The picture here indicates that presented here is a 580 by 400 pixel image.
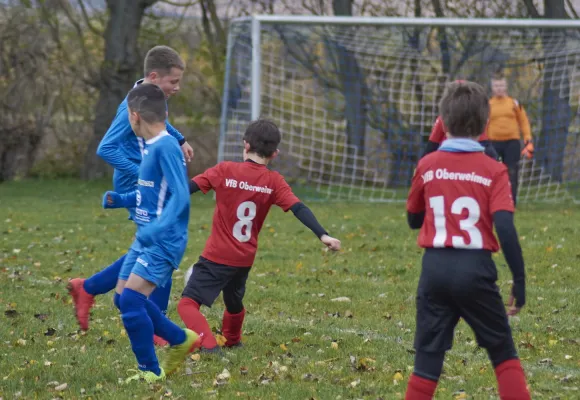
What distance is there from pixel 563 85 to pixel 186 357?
12.9 meters

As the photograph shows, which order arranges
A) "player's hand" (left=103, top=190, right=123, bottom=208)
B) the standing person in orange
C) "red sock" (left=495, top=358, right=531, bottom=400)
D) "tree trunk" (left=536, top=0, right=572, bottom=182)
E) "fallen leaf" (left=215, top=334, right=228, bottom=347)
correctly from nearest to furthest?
"red sock" (left=495, top=358, right=531, bottom=400) < "player's hand" (left=103, top=190, right=123, bottom=208) < "fallen leaf" (left=215, top=334, right=228, bottom=347) < the standing person in orange < "tree trunk" (left=536, top=0, right=572, bottom=182)

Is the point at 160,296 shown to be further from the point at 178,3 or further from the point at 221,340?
the point at 178,3

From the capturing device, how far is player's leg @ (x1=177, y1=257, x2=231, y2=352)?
5.86 metres

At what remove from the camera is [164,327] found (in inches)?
207

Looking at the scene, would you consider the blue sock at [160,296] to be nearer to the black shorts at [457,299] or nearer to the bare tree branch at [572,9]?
the black shorts at [457,299]

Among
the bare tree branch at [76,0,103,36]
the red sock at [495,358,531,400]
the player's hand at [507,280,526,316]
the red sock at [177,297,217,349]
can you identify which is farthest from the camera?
the bare tree branch at [76,0,103,36]

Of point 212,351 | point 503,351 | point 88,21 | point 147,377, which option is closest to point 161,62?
point 212,351

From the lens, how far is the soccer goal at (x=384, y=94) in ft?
55.9

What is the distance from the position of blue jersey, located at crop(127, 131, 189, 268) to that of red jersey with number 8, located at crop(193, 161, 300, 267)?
68cm

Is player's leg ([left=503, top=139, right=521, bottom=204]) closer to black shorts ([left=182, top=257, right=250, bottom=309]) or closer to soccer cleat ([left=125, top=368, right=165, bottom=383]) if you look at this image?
black shorts ([left=182, top=257, right=250, bottom=309])

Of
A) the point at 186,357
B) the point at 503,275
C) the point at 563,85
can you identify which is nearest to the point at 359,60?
the point at 563,85

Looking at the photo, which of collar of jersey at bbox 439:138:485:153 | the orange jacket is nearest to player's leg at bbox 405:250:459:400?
collar of jersey at bbox 439:138:485:153

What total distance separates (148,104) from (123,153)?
112 cm

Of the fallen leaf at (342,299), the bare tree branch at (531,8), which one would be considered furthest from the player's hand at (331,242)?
→ the bare tree branch at (531,8)
